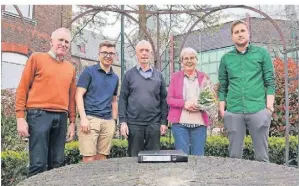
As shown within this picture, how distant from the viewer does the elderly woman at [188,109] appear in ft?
11.6

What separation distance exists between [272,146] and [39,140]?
14.7 feet

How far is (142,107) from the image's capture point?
3.57 metres

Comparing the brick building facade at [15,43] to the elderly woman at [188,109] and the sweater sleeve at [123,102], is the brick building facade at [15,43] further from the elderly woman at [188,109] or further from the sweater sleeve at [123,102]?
the elderly woman at [188,109]

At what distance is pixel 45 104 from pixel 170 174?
4.69ft

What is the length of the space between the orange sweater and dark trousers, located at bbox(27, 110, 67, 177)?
0.06 metres

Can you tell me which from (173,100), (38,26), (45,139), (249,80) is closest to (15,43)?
(38,26)

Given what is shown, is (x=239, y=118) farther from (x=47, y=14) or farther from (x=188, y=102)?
(x=47, y=14)

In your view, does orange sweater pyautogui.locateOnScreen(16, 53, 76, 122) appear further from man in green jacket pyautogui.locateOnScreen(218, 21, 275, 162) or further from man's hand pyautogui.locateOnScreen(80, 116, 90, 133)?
man in green jacket pyautogui.locateOnScreen(218, 21, 275, 162)

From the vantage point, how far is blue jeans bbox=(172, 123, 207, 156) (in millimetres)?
3518

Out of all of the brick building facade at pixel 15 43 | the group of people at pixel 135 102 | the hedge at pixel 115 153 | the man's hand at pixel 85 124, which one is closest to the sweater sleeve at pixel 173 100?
the group of people at pixel 135 102

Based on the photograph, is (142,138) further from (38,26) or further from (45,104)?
(38,26)

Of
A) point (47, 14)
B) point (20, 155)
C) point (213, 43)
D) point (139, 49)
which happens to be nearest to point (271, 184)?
point (139, 49)

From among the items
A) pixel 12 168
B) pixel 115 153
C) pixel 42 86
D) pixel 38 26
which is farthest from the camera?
pixel 38 26

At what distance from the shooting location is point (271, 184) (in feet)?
6.31
